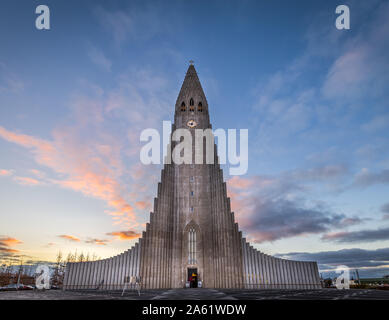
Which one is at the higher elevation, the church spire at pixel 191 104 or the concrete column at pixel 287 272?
the church spire at pixel 191 104

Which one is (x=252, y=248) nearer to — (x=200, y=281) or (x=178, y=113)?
(x=200, y=281)

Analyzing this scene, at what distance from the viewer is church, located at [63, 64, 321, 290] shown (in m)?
33.8

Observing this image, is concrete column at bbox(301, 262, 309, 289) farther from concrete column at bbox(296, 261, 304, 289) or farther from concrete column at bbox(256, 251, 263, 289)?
concrete column at bbox(256, 251, 263, 289)

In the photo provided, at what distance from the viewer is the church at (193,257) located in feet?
111

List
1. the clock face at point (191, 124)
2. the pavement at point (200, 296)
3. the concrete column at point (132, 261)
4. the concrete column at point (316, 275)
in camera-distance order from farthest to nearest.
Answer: the clock face at point (191, 124) < the concrete column at point (316, 275) < the concrete column at point (132, 261) < the pavement at point (200, 296)

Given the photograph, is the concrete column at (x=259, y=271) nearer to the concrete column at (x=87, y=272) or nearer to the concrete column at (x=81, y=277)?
the concrete column at (x=87, y=272)

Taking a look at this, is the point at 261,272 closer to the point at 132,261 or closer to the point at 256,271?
the point at 256,271

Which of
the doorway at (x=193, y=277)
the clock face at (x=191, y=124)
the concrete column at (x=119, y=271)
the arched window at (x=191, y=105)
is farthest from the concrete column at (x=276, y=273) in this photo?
the arched window at (x=191, y=105)

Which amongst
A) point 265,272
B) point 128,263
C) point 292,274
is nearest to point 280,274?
point 292,274

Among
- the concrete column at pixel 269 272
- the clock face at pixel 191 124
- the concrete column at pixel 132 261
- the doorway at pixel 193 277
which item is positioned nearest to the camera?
the concrete column at pixel 269 272

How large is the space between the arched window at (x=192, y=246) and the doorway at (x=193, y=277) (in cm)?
117

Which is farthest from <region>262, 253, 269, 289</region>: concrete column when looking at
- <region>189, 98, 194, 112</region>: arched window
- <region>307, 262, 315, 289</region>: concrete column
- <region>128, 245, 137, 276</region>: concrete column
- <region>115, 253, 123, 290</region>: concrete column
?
<region>189, 98, 194, 112</region>: arched window

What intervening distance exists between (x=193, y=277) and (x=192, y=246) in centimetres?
461

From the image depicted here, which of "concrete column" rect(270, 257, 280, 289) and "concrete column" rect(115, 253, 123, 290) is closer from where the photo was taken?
"concrete column" rect(270, 257, 280, 289)
